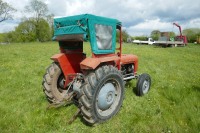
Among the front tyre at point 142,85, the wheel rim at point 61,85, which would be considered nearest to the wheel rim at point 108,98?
the front tyre at point 142,85

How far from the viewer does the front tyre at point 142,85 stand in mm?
6031

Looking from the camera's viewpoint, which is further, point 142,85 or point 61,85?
point 142,85

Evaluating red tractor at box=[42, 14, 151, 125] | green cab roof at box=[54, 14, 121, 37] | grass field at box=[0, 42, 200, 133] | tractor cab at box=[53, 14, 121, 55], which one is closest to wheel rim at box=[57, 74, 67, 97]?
red tractor at box=[42, 14, 151, 125]

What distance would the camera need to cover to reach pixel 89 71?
4441mm

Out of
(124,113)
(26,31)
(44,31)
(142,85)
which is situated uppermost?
(26,31)

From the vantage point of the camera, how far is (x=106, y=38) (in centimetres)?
463

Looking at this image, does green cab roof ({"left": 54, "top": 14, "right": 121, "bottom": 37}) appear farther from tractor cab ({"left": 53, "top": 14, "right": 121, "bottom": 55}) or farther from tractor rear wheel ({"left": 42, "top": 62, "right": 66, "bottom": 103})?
tractor rear wheel ({"left": 42, "top": 62, "right": 66, "bottom": 103})

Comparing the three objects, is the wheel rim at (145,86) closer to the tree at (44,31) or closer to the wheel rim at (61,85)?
the wheel rim at (61,85)

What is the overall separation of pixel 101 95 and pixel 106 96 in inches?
6.4

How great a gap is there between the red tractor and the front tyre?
124cm

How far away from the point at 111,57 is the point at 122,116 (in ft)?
4.95

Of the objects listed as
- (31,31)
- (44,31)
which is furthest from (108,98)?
(31,31)

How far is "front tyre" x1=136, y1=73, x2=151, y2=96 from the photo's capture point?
6.03 meters

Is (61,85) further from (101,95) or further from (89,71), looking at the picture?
(101,95)
